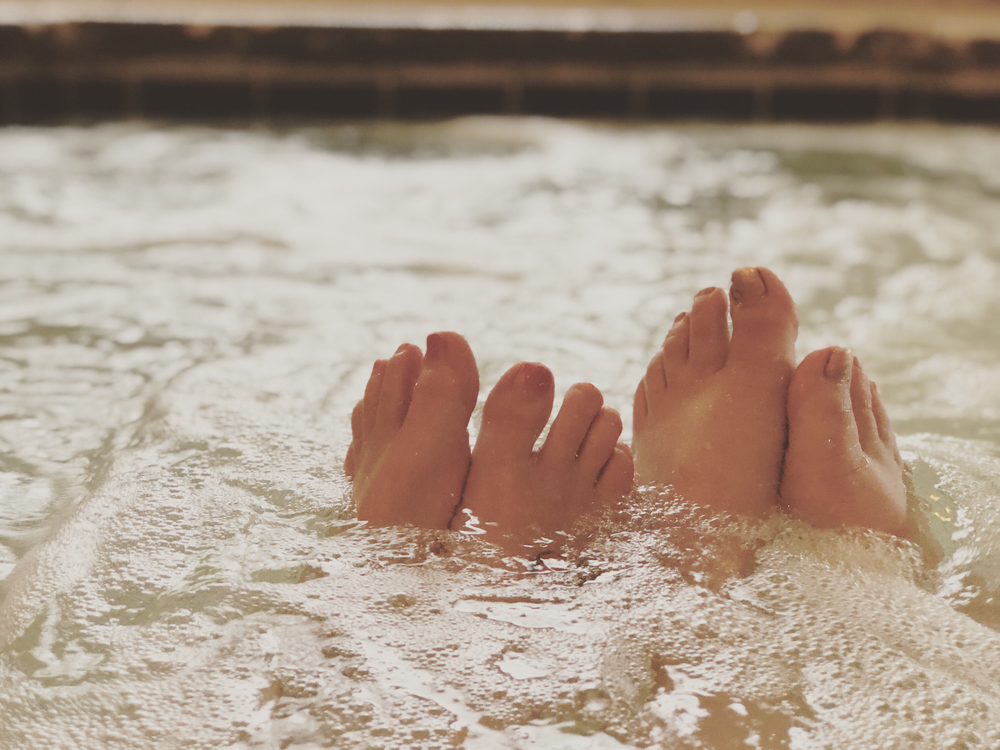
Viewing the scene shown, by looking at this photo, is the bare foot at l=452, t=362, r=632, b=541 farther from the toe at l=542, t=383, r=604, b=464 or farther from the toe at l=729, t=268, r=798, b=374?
the toe at l=729, t=268, r=798, b=374

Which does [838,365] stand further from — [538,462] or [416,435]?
[416,435]

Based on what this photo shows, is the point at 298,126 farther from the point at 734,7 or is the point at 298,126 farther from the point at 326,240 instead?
the point at 734,7

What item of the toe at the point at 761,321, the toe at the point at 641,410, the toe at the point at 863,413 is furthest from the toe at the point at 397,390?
the toe at the point at 863,413

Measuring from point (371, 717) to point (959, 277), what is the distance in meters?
2.12

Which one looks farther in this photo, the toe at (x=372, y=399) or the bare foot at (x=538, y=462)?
the toe at (x=372, y=399)

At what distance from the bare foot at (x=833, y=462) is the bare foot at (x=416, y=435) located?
448 mm

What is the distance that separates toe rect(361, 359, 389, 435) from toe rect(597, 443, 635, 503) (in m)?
0.33

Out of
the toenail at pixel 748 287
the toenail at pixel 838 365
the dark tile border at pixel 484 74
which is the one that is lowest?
the toenail at pixel 838 365

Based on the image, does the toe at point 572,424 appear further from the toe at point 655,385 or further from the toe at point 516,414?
the toe at point 655,385

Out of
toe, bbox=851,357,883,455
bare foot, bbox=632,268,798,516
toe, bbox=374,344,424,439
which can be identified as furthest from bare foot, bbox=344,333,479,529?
toe, bbox=851,357,883,455

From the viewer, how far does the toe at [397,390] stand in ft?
4.18

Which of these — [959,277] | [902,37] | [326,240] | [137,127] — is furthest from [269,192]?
[902,37]

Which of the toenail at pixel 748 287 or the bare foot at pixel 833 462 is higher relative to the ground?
the toenail at pixel 748 287

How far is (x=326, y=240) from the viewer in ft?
8.87
